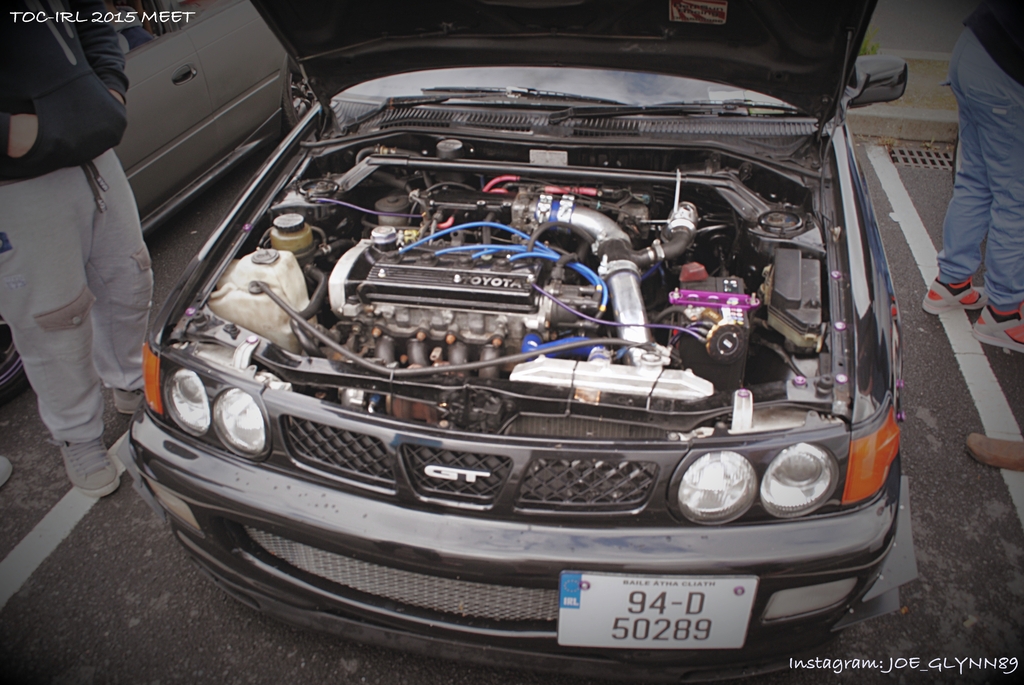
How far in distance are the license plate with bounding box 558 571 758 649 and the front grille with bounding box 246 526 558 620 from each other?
0.08m

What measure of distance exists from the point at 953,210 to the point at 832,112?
151cm

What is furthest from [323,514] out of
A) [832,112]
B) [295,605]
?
[832,112]

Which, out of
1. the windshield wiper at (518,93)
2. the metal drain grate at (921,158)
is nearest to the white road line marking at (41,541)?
the windshield wiper at (518,93)

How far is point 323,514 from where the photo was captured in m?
1.51

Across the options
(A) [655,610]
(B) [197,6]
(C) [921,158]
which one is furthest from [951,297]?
(B) [197,6]

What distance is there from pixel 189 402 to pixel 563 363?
99 centimetres

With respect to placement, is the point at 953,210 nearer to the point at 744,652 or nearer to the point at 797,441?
the point at 797,441

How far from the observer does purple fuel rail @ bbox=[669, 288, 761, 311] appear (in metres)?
1.79

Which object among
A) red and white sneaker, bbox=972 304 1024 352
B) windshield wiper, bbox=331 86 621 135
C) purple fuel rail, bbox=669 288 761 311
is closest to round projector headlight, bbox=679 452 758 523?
purple fuel rail, bbox=669 288 761 311

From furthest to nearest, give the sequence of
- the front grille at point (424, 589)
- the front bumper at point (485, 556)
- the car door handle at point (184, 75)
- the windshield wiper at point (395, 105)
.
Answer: the car door handle at point (184, 75)
the windshield wiper at point (395, 105)
the front grille at point (424, 589)
the front bumper at point (485, 556)

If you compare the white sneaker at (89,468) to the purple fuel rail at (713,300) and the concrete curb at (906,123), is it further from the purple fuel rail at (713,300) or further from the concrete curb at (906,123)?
the concrete curb at (906,123)

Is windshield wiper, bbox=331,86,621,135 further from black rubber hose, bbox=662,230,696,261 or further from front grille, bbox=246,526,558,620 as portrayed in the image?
front grille, bbox=246,526,558,620

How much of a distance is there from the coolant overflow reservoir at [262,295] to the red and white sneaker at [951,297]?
309 cm

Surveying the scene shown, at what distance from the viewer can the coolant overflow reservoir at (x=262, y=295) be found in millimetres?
1863
